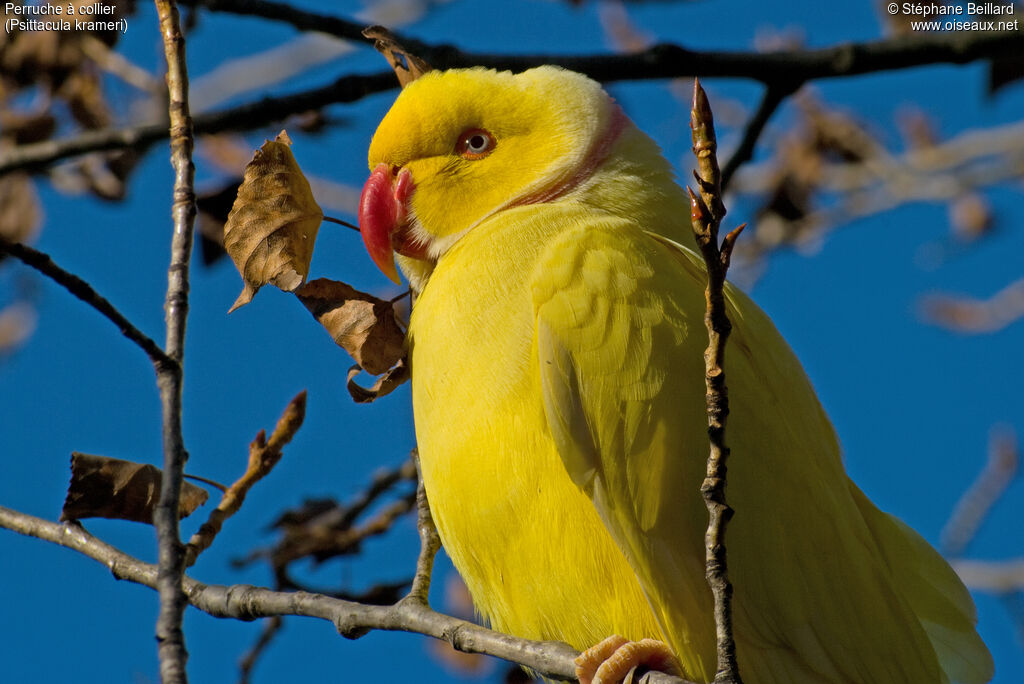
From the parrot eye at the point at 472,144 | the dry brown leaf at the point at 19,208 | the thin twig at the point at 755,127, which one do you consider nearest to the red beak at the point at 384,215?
the parrot eye at the point at 472,144

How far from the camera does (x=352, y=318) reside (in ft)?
9.52

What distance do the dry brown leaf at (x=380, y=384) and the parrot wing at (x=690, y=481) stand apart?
0.47 m

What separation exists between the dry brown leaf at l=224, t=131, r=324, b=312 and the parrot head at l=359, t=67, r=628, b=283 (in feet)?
2.14

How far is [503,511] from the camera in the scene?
2770 millimetres

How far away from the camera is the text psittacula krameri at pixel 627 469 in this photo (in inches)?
108

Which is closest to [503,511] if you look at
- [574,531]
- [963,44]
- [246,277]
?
[574,531]

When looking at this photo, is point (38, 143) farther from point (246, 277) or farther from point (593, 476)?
point (593, 476)

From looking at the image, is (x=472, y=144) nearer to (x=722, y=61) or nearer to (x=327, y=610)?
(x=722, y=61)

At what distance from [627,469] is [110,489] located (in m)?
1.35

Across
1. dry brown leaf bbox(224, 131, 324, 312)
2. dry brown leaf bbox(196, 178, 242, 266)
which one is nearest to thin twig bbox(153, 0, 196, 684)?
dry brown leaf bbox(224, 131, 324, 312)

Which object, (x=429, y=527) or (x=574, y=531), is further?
(x=429, y=527)

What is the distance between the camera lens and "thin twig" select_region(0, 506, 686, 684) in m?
2.44

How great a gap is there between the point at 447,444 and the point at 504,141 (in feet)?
4.00

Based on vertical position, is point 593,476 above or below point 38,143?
below
